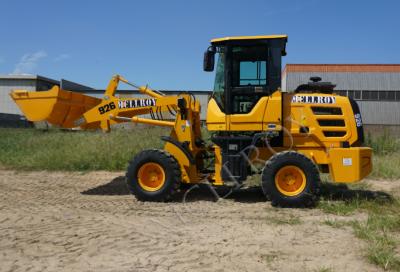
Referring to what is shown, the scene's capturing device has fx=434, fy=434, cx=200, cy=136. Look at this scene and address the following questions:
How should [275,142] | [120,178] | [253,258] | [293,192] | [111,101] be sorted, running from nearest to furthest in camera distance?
[253,258] < [293,192] < [275,142] < [111,101] < [120,178]

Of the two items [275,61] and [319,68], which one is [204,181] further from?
[319,68]

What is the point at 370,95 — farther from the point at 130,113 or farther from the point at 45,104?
the point at 45,104

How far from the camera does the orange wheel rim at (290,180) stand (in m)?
7.37

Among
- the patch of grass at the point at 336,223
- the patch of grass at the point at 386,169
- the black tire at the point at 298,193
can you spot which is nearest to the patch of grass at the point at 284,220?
the patch of grass at the point at 336,223

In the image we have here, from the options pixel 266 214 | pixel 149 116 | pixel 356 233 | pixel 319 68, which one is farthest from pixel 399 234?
pixel 319 68

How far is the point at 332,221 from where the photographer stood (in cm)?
638

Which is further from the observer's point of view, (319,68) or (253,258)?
(319,68)

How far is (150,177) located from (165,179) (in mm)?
362

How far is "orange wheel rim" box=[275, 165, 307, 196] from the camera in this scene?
24.2 ft

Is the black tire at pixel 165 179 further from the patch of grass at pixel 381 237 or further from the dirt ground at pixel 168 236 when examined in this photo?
the patch of grass at pixel 381 237

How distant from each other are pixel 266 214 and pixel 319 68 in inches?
1215

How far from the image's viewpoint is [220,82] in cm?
809

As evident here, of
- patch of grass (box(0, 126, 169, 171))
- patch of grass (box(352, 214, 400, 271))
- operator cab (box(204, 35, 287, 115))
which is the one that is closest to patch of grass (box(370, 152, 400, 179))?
patch of grass (box(352, 214, 400, 271))

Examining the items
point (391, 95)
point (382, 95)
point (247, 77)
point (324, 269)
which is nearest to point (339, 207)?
point (247, 77)
